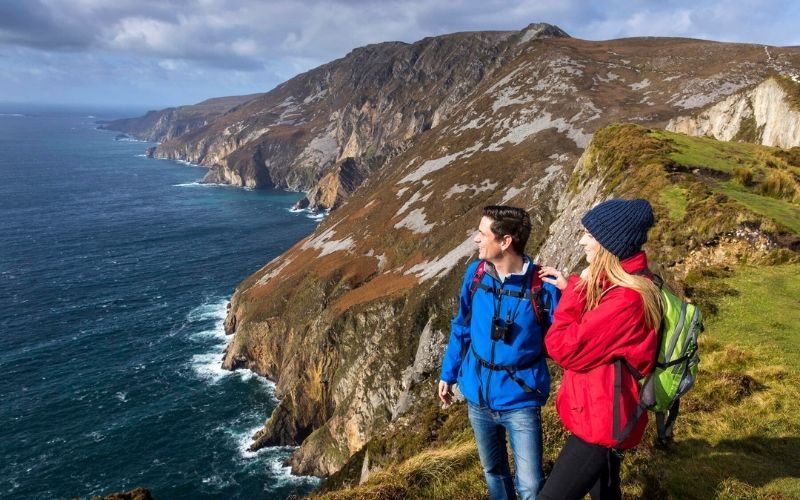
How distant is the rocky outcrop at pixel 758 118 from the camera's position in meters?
35.6

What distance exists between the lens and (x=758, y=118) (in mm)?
42156

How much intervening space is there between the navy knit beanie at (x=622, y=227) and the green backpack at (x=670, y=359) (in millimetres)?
621

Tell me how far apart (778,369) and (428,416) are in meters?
10.2

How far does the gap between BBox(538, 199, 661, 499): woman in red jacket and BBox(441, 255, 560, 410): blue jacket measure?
2.65 ft

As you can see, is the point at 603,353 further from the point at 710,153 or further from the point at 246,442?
the point at 246,442

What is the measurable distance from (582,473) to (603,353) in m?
1.45

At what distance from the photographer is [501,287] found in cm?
662

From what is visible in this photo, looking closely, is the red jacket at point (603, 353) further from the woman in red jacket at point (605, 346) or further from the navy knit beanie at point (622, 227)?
the navy knit beanie at point (622, 227)

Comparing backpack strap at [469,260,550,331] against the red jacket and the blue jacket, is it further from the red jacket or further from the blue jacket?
the red jacket

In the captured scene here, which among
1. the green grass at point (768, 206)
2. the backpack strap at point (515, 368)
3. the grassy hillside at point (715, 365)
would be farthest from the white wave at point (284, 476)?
the backpack strap at point (515, 368)

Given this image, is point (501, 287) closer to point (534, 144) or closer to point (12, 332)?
point (534, 144)

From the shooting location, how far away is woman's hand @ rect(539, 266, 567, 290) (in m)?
6.19

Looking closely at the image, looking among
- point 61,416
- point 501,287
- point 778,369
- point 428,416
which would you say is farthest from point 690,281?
point 61,416

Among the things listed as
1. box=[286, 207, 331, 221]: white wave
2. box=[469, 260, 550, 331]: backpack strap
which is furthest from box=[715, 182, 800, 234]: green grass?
box=[286, 207, 331, 221]: white wave
